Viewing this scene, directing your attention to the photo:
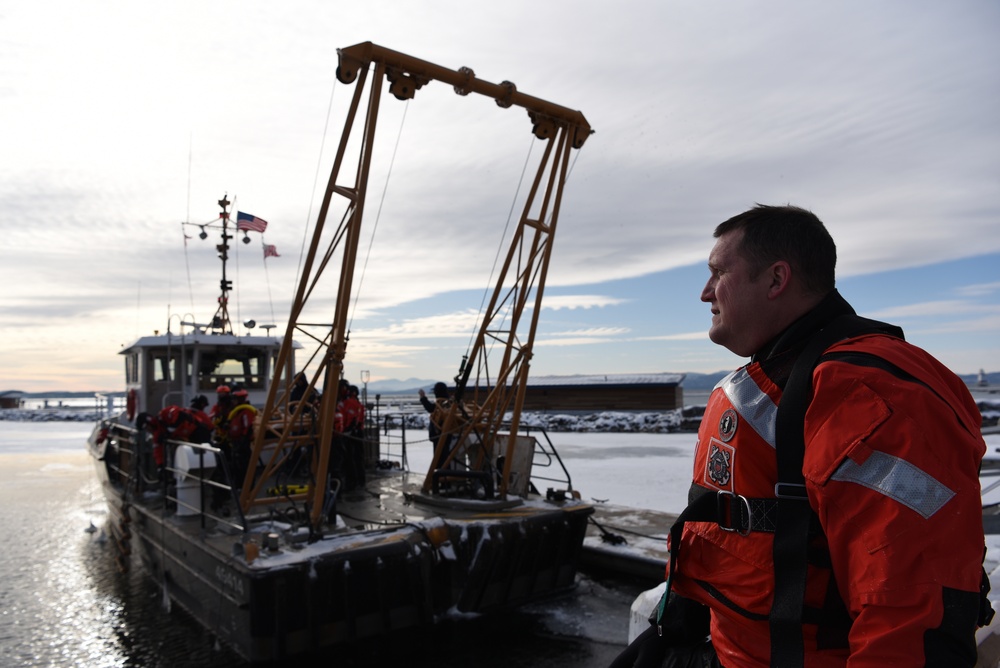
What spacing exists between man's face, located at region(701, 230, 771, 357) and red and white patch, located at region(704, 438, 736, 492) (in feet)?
0.75

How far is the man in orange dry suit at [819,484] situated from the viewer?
1.09 meters

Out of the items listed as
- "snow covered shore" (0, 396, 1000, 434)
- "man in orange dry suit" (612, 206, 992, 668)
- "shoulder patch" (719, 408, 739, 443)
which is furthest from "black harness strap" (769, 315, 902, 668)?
"snow covered shore" (0, 396, 1000, 434)

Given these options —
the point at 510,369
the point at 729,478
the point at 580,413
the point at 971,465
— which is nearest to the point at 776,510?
the point at 729,478

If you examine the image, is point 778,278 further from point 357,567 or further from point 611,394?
point 611,394

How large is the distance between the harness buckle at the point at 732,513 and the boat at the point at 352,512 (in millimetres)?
4836

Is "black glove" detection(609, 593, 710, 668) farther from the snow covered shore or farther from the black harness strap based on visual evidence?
the snow covered shore

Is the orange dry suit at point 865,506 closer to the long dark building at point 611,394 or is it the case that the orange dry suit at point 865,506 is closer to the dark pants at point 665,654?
the dark pants at point 665,654

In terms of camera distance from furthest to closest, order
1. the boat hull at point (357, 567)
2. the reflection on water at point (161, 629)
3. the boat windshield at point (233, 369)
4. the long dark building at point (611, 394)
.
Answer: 1. the long dark building at point (611, 394)
2. the boat windshield at point (233, 369)
3. the reflection on water at point (161, 629)
4. the boat hull at point (357, 567)

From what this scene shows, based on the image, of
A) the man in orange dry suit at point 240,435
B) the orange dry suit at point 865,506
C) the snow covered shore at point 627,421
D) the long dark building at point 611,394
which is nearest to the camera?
the orange dry suit at point 865,506

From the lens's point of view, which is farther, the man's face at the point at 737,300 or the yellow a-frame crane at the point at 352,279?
the yellow a-frame crane at the point at 352,279

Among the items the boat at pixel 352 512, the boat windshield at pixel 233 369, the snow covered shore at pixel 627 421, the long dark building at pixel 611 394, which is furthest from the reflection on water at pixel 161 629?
the long dark building at pixel 611 394

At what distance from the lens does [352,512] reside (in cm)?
799

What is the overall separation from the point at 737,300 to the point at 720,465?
356mm

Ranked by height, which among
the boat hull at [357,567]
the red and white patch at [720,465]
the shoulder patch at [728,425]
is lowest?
the boat hull at [357,567]
